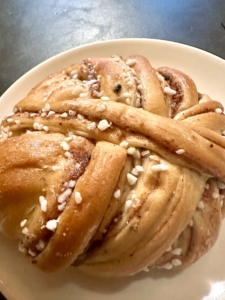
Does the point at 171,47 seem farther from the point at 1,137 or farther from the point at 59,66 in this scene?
the point at 1,137

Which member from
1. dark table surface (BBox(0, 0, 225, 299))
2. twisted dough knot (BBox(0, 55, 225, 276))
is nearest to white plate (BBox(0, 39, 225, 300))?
twisted dough knot (BBox(0, 55, 225, 276))

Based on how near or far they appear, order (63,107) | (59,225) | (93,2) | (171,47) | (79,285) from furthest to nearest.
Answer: (93,2), (171,47), (79,285), (63,107), (59,225)

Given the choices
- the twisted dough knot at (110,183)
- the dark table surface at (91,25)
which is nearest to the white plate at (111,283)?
the twisted dough knot at (110,183)

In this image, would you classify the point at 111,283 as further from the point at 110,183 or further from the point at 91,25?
the point at 91,25

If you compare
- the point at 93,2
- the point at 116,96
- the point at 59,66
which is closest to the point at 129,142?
the point at 116,96

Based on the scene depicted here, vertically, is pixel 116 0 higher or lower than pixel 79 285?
higher

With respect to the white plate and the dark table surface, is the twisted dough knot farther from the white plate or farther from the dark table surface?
the dark table surface

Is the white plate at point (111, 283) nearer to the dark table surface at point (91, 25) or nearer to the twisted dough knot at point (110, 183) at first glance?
the twisted dough knot at point (110, 183)
